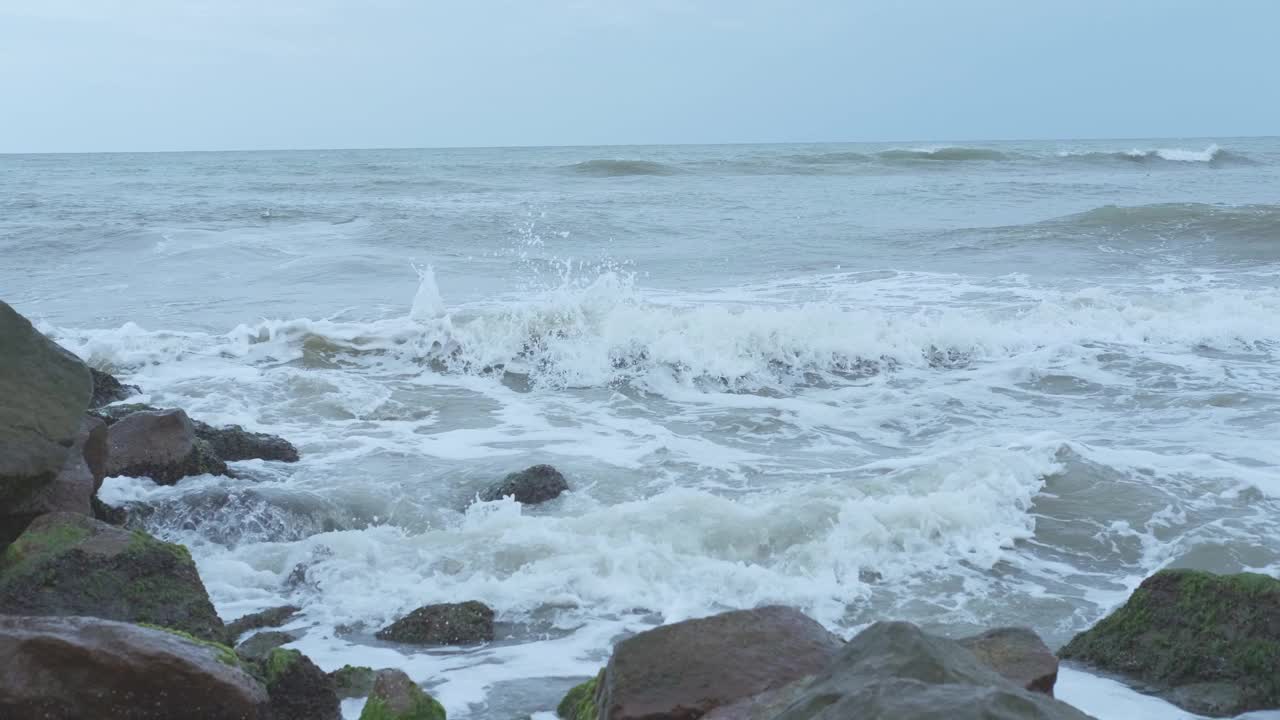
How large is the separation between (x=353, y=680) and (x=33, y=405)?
6.08ft

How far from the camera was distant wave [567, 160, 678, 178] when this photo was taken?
3680 centimetres

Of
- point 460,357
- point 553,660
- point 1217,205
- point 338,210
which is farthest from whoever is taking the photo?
point 338,210

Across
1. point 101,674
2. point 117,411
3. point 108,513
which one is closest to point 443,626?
point 101,674

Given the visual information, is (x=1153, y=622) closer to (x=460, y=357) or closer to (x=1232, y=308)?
(x=460, y=357)

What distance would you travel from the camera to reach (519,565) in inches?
210

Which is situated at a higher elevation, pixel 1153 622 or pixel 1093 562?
pixel 1153 622

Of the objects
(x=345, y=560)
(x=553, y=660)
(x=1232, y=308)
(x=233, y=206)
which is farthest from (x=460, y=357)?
(x=233, y=206)

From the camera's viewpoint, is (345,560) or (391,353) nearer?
(345,560)

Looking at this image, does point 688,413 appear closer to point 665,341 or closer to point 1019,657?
point 665,341

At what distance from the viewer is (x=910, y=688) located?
2146mm

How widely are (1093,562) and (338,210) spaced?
22.0 m

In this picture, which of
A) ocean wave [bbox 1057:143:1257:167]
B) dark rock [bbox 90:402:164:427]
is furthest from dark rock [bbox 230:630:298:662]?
ocean wave [bbox 1057:143:1257:167]

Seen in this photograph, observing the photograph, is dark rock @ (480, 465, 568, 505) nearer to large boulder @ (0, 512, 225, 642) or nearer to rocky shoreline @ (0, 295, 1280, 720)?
rocky shoreline @ (0, 295, 1280, 720)

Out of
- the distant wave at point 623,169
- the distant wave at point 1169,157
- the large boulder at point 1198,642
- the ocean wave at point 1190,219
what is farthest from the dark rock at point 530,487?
the distant wave at point 1169,157
